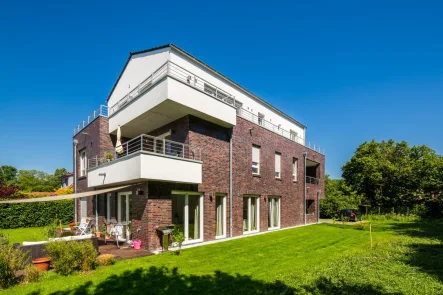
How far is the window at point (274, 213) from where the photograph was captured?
1872 centimetres

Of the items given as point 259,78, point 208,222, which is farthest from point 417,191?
point 208,222

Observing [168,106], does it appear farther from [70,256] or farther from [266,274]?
[266,274]

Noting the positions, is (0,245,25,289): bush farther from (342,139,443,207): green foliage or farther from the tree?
the tree

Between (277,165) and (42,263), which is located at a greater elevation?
(277,165)

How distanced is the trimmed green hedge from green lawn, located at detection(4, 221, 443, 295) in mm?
17249

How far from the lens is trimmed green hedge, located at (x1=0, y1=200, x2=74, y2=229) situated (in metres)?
20.4

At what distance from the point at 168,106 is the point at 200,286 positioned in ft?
26.3

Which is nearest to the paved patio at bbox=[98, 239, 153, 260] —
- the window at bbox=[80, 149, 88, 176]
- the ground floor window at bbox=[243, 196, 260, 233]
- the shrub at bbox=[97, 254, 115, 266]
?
the shrub at bbox=[97, 254, 115, 266]

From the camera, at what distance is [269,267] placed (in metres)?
8.10

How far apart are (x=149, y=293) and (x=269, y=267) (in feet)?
12.9

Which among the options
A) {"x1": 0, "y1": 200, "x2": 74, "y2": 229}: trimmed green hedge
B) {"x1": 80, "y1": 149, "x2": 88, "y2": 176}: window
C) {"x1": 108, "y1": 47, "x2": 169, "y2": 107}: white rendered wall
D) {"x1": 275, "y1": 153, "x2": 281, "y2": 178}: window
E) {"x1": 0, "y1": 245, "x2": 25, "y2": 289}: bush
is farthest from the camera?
{"x1": 0, "y1": 200, "x2": 74, "y2": 229}: trimmed green hedge

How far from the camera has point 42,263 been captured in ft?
25.8

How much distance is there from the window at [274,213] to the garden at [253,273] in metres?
7.77

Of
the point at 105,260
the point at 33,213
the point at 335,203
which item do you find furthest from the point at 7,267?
the point at 335,203
